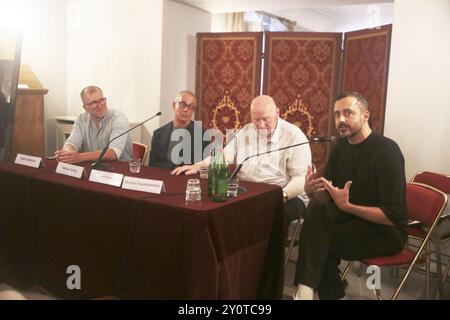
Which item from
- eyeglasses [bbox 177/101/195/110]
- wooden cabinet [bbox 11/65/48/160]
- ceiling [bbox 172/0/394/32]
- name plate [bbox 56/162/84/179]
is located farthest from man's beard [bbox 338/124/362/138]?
ceiling [bbox 172/0/394/32]

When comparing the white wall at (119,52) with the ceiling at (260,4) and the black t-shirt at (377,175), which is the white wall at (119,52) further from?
the black t-shirt at (377,175)

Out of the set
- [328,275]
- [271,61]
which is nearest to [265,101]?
[328,275]

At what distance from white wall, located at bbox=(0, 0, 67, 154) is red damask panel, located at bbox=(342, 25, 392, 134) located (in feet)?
10.4

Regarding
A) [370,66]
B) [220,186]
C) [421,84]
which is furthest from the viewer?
[370,66]

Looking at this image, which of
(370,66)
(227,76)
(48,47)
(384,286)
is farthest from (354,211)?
(48,47)

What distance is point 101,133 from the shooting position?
3307 mm

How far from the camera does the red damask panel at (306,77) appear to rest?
14.6 ft

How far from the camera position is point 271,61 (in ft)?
15.3

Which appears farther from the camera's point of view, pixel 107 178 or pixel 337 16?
pixel 337 16

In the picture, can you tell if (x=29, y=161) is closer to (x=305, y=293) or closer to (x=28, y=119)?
(x=305, y=293)

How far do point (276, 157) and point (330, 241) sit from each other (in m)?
0.77

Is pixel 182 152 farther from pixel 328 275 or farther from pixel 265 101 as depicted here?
pixel 328 275

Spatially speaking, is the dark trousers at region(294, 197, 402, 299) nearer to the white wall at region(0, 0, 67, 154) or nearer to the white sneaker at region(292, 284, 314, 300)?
the white sneaker at region(292, 284, 314, 300)
